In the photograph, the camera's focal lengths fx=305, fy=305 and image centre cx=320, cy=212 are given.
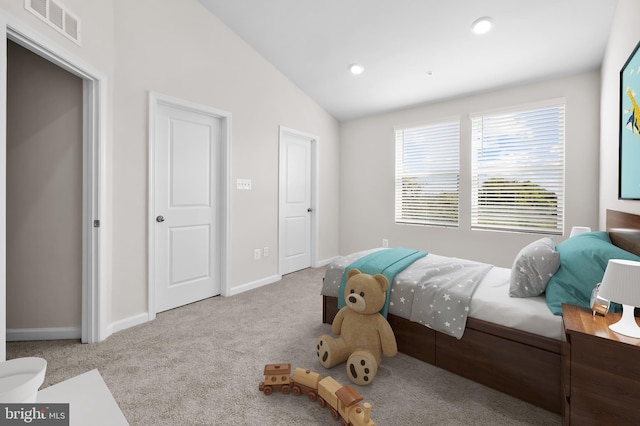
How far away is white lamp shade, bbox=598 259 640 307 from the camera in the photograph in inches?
46.1

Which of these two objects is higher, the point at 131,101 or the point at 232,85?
the point at 232,85

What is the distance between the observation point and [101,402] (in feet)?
2.43

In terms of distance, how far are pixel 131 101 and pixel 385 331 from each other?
282 centimetres

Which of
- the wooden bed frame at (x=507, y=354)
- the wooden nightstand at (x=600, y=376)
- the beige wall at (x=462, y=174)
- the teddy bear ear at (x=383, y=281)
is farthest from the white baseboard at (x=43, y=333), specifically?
the beige wall at (x=462, y=174)

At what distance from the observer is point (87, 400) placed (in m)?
0.75

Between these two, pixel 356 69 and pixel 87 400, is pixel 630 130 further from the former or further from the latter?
pixel 87 400

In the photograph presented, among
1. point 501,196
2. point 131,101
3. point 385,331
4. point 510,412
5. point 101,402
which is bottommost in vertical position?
point 510,412

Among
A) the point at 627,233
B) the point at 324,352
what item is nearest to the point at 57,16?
the point at 324,352

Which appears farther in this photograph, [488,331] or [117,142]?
[117,142]

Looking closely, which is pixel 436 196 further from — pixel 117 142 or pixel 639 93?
pixel 117 142

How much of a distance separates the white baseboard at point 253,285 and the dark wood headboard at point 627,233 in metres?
3.37

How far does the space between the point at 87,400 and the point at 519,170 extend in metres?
4.27

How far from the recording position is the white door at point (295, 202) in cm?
433

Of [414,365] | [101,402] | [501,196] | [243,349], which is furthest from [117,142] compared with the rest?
[501,196]
